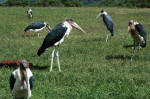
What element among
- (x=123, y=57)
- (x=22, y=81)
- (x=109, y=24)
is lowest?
(x=123, y=57)

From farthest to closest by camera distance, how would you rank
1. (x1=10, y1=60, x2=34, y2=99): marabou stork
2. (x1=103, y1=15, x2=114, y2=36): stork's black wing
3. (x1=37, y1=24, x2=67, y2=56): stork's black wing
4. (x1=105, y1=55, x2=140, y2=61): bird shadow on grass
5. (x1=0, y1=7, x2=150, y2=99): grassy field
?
1. (x1=103, y1=15, x2=114, y2=36): stork's black wing
2. (x1=105, y1=55, x2=140, y2=61): bird shadow on grass
3. (x1=37, y1=24, x2=67, y2=56): stork's black wing
4. (x1=0, y1=7, x2=150, y2=99): grassy field
5. (x1=10, y1=60, x2=34, y2=99): marabou stork

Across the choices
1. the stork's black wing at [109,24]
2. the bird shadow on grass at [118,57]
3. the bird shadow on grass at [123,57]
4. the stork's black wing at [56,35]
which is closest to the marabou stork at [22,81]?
the stork's black wing at [56,35]

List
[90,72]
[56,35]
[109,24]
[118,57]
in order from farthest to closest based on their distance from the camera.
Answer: [109,24], [118,57], [56,35], [90,72]

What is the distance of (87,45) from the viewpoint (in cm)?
1287

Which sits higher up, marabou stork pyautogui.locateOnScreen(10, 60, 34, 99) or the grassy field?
marabou stork pyautogui.locateOnScreen(10, 60, 34, 99)

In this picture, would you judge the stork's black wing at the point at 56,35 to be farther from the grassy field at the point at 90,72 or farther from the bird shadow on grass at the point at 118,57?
the bird shadow on grass at the point at 118,57

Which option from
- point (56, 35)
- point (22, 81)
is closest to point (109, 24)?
point (56, 35)

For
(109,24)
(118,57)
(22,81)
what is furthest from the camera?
(109,24)

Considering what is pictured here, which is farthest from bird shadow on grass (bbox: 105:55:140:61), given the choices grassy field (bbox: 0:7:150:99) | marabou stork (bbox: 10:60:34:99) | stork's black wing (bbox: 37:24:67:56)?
marabou stork (bbox: 10:60:34:99)

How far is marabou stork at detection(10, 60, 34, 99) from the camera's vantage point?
15.7 ft

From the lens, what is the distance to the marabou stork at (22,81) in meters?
4.78

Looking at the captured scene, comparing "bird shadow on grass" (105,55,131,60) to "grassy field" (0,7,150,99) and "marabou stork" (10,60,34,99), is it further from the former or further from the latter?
"marabou stork" (10,60,34,99)

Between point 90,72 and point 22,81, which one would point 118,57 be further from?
point 22,81

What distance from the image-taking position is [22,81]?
16.4 feet
